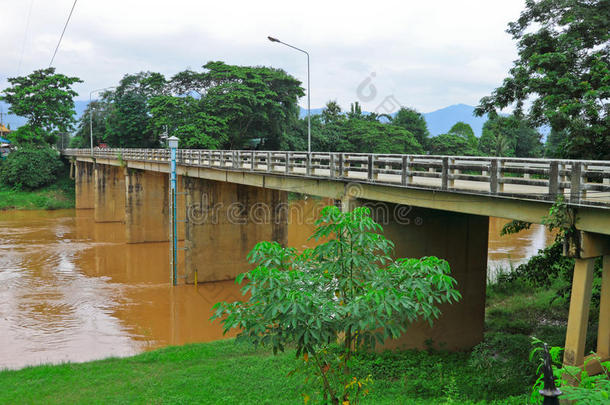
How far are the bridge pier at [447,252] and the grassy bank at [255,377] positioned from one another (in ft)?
1.66

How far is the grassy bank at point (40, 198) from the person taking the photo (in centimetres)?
5569

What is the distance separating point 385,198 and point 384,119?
5323 cm

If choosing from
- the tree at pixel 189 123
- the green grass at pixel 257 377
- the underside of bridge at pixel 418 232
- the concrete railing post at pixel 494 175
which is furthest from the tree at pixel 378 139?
the concrete railing post at pixel 494 175

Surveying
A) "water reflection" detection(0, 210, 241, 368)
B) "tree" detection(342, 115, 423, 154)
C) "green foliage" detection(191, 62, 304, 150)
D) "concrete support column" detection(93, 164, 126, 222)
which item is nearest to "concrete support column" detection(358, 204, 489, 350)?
"water reflection" detection(0, 210, 241, 368)

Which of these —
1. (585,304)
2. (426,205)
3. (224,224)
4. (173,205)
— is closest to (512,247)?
(224,224)

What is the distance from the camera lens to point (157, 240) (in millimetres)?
36688

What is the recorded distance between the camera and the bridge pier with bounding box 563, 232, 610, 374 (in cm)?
836

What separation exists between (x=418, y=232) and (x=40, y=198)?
182 ft

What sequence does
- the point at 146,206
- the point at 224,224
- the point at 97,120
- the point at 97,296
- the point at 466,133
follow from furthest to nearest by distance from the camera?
1. the point at 97,120
2. the point at 466,133
3. the point at 146,206
4. the point at 224,224
5. the point at 97,296

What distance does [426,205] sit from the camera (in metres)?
11.4

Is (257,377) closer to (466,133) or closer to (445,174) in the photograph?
(445,174)

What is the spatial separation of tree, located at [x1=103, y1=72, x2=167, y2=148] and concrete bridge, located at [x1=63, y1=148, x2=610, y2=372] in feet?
101

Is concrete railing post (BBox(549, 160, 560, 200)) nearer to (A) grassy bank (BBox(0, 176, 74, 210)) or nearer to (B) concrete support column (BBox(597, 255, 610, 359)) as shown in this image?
(B) concrete support column (BBox(597, 255, 610, 359))

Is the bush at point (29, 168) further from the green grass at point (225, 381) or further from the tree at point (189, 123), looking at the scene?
the green grass at point (225, 381)
